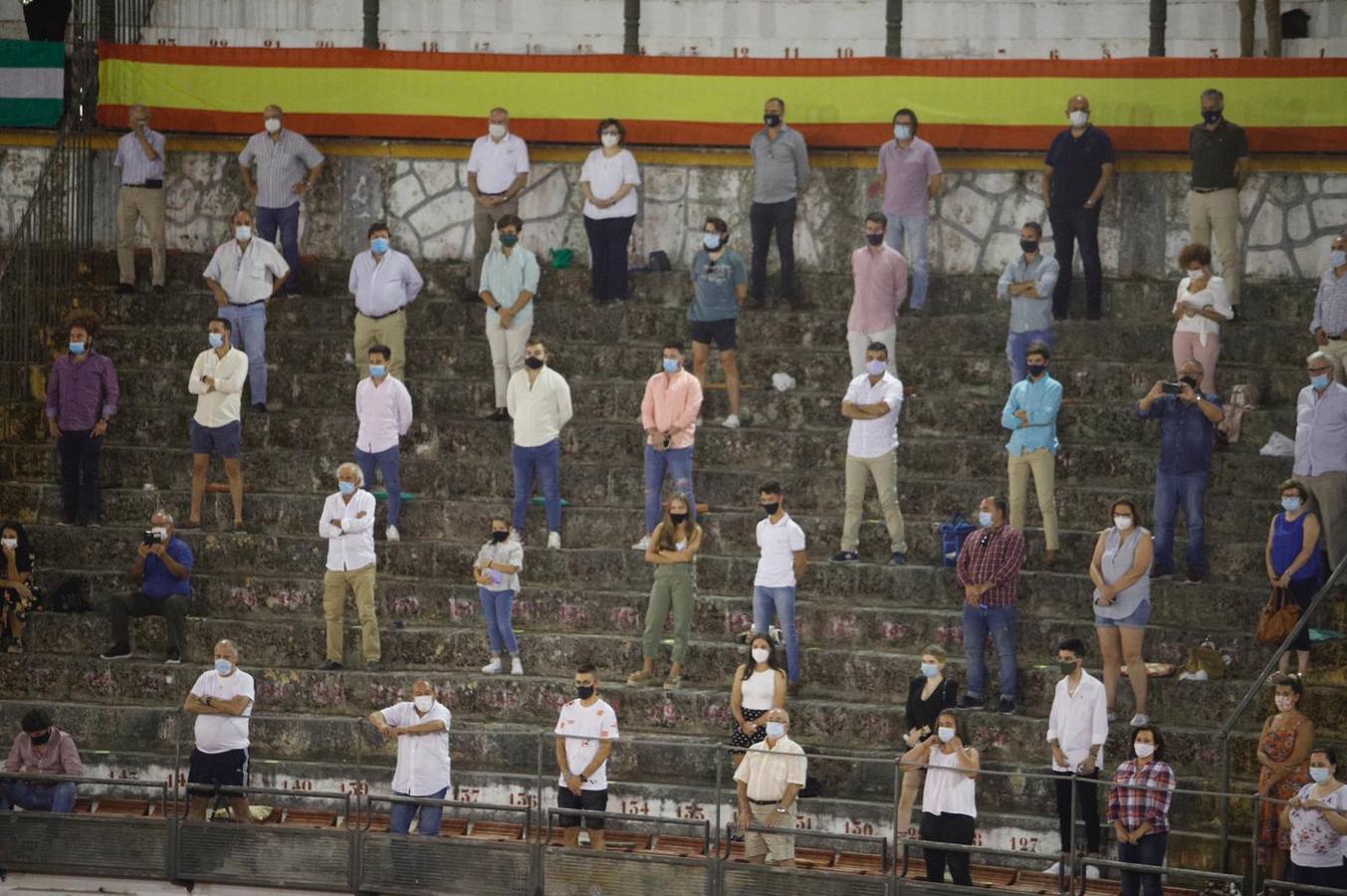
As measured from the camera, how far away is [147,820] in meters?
17.0

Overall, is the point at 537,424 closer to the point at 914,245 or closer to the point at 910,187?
the point at 914,245

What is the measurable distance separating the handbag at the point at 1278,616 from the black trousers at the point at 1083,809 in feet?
6.19

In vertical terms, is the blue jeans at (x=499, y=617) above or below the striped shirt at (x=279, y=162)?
below

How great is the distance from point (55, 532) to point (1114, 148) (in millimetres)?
10056

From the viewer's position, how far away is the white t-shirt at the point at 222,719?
56.9ft

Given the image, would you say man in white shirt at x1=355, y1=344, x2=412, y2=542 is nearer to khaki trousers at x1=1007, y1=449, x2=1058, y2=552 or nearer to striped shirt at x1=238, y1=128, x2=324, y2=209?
striped shirt at x1=238, y1=128, x2=324, y2=209

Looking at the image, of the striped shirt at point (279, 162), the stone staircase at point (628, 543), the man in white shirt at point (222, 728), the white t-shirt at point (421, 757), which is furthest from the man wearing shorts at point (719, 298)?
the man in white shirt at point (222, 728)

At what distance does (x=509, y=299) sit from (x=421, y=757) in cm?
518

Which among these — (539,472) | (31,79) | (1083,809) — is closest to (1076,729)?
(1083,809)

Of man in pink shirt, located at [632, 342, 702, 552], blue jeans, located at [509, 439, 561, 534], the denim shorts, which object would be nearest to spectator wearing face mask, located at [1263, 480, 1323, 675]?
the denim shorts

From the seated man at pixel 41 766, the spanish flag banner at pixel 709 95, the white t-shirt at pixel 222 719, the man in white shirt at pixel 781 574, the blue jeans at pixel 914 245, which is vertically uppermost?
the spanish flag banner at pixel 709 95

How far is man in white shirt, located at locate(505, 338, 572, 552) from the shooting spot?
19.4 metres

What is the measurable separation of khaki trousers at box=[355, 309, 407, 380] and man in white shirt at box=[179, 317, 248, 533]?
1236 millimetres

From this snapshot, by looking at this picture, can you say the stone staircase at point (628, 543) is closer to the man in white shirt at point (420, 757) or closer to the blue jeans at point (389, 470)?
the blue jeans at point (389, 470)
